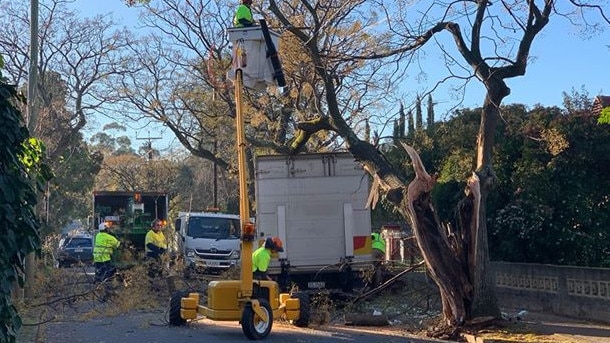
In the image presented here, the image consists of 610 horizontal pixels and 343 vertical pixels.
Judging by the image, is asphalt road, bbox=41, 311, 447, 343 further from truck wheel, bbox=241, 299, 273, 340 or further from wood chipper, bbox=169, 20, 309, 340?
wood chipper, bbox=169, 20, 309, 340

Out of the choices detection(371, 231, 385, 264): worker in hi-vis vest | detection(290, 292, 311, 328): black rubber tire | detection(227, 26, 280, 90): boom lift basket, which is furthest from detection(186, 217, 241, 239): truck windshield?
detection(227, 26, 280, 90): boom lift basket

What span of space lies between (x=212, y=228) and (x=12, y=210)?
22238mm

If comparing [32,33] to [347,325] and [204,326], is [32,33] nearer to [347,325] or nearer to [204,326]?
[204,326]

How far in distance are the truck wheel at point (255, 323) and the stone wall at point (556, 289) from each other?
529 cm

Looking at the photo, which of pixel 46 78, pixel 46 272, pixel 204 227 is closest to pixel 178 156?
pixel 46 78

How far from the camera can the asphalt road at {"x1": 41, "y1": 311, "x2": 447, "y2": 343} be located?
13.0m

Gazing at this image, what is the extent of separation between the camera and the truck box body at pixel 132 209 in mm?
28641

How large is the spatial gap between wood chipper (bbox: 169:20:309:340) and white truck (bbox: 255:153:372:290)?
407 centimetres

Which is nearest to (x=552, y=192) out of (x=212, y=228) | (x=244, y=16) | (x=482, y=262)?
(x=482, y=262)

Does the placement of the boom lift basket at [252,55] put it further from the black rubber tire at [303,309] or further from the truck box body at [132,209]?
the truck box body at [132,209]

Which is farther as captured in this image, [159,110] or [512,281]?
[159,110]

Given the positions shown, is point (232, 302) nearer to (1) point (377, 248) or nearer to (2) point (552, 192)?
(1) point (377, 248)

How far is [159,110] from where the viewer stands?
Answer: 105ft

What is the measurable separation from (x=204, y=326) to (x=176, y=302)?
111 cm
